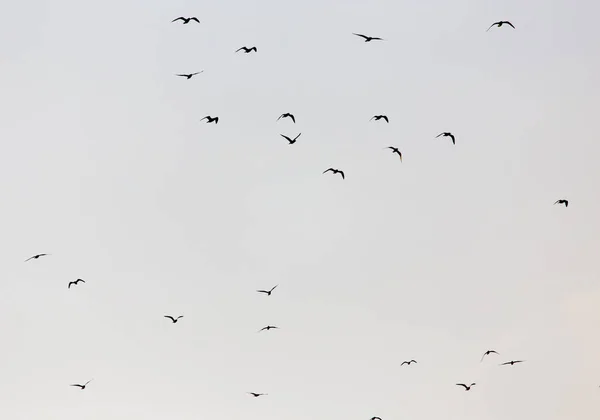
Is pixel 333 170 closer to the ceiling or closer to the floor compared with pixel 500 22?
closer to the floor

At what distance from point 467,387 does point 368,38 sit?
59740 mm

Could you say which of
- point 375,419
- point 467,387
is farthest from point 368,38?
point 467,387

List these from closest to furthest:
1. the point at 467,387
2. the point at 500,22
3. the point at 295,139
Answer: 1. the point at 295,139
2. the point at 500,22
3. the point at 467,387

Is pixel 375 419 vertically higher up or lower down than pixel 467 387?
lower down

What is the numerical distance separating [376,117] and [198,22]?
70.5ft

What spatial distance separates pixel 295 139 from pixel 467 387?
56.8 meters

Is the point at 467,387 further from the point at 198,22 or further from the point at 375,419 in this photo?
the point at 198,22

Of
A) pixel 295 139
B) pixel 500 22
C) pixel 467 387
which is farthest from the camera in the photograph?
pixel 467 387

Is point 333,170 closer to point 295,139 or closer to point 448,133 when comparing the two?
point 295,139

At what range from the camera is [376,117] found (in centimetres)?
15675

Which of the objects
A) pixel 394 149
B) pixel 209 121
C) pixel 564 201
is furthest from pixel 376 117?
pixel 564 201

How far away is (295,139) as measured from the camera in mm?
151750

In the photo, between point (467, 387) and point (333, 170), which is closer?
point (333, 170)

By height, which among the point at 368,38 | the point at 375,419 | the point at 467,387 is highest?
the point at 368,38
